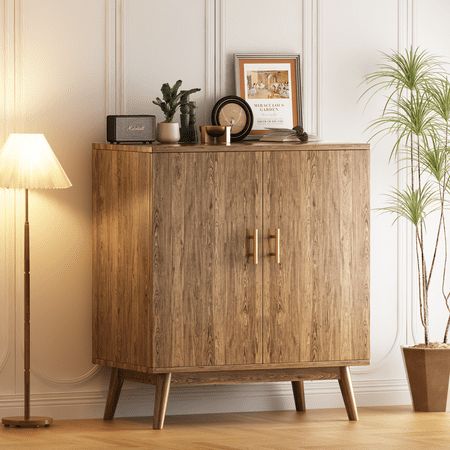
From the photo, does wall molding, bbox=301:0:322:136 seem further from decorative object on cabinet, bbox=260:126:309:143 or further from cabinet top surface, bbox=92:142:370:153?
cabinet top surface, bbox=92:142:370:153

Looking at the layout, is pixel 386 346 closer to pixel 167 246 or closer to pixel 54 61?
pixel 167 246

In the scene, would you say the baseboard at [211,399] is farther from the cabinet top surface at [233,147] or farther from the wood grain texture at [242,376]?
the cabinet top surface at [233,147]

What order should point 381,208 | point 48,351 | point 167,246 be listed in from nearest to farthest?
1. point 167,246
2. point 48,351
3. point 381,208

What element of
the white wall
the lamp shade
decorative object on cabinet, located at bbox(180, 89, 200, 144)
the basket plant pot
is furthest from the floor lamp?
the basket plant pot

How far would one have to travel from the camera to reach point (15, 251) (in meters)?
5.99

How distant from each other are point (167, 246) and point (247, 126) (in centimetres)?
82

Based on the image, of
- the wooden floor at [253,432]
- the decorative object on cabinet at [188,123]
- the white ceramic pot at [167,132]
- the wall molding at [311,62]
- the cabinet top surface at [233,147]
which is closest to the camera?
the wooden floor at [253,432]

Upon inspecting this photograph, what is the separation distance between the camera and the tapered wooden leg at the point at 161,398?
5703 millimetres

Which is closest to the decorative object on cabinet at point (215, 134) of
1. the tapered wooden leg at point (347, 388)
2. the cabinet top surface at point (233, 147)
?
the cabinet top surface at point (233, 147)

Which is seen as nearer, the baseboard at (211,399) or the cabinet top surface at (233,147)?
the cabinet top surface at (233,147)

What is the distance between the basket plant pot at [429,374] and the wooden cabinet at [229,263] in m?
0.37

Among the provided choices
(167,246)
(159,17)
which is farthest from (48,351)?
(159,17)

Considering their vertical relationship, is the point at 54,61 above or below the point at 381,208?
above

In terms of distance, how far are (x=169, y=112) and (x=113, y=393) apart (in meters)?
1.35
